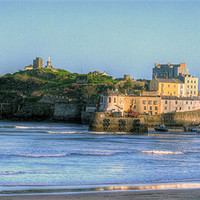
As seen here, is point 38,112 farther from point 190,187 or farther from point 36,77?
point 190,187

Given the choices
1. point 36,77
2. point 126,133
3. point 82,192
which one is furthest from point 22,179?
point 36,77

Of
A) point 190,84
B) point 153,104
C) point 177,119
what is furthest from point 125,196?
point 190,84

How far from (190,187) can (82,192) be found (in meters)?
5.55

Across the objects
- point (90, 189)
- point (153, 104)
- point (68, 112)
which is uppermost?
point (153, 104)

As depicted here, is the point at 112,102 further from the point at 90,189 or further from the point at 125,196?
the point at 125,196

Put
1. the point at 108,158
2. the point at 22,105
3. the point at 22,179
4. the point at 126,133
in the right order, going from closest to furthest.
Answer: the point at 22,179
the point at 108,158
the point at 126,133
the point at 22,105

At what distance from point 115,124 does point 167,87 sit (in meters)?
51.0

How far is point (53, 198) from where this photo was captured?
60.7ft

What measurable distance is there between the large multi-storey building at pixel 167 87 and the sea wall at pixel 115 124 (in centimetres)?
4520

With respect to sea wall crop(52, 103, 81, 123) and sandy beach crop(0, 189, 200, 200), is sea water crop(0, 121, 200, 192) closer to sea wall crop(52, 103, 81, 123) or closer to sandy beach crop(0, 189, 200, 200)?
sandy beach crop(0, 189, 200, 200)

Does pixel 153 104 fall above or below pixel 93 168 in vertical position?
above

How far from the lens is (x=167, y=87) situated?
118438 millimetres

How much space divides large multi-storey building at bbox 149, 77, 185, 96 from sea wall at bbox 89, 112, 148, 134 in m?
45.2

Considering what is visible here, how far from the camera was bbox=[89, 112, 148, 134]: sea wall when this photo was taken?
7044cm
